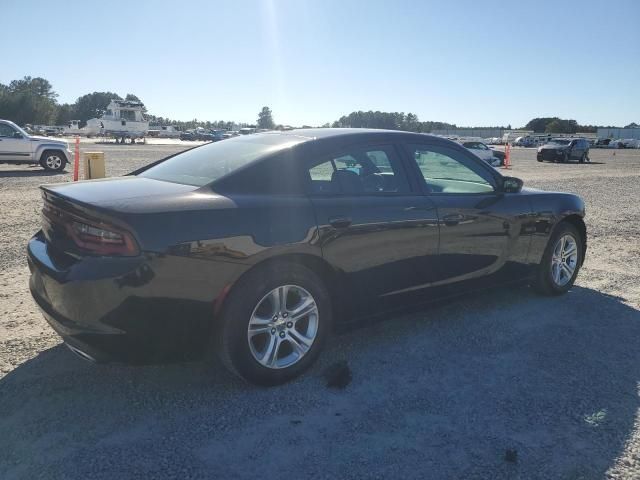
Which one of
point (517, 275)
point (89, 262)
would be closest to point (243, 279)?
point (89, 262)

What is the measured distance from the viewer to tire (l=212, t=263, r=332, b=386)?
307 centimetres

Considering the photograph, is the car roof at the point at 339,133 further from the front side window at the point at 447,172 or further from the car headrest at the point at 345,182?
the car headrest at the point at 345,182

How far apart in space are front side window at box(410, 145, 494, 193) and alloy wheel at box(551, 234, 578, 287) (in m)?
1.11

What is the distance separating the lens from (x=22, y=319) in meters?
4.24

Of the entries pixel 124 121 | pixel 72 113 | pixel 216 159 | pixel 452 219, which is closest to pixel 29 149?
pixel 216 159

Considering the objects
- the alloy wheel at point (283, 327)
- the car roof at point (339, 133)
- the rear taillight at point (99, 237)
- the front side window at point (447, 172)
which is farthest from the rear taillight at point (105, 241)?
the front side window at point (447, 172)

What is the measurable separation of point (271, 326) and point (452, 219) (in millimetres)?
1689

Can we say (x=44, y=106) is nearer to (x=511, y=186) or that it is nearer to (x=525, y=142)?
(x=525, y=142)

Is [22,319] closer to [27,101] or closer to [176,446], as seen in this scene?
[176,446]

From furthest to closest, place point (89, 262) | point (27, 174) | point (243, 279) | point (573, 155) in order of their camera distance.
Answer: point (573, 155)
point (27, 174)
point (243, 279)
point (89, 262)

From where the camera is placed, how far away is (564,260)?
522 cm

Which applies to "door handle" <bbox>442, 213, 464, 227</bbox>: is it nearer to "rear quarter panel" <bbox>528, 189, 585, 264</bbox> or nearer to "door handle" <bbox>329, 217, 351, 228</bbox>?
"door handle" <bbox>329, 217, 351, 228</bbox>

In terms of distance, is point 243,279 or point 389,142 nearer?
point 243,279

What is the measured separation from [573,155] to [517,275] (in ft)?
103
